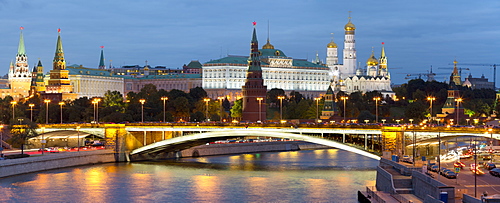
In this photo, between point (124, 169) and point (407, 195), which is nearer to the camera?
point (407, 195)

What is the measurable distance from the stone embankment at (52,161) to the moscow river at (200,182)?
947 millimetres

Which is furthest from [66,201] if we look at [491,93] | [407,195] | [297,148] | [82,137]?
[491,93]

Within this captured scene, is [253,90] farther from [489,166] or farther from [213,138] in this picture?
[489,166]

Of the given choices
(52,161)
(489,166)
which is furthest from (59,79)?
(489,166)

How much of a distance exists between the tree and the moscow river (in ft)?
35.8

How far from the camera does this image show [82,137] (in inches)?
4126

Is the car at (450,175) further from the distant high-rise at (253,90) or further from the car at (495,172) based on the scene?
the distant high-rise at (253,90)

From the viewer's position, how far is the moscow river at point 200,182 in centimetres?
6241

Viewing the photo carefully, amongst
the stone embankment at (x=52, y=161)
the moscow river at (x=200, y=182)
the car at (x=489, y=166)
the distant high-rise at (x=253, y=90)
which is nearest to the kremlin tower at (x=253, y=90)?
the distant high-rise at (x=253, y=90)

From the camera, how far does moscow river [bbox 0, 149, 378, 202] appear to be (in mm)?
62406

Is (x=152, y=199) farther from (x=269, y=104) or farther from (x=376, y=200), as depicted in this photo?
(x=269, y=104)

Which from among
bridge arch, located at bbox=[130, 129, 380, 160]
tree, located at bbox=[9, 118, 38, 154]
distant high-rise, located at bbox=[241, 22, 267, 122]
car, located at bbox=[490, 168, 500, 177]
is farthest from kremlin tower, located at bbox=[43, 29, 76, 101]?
car, located at bbox=[490, 168, 500, 177]

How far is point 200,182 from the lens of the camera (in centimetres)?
7150

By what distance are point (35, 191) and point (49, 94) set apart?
123m
